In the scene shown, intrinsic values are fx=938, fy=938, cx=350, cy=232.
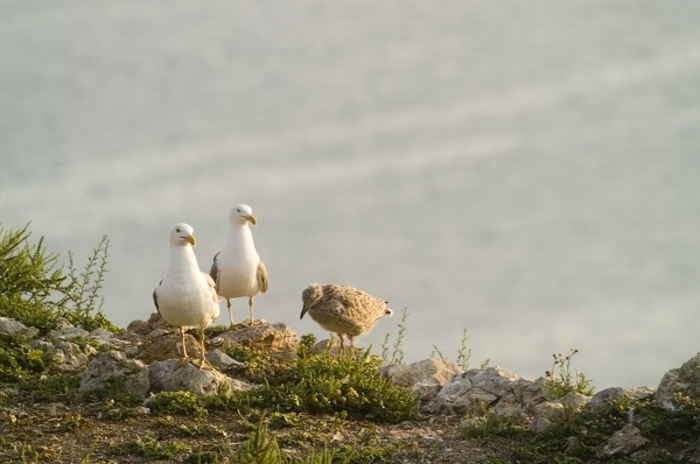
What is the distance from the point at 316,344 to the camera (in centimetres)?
1502

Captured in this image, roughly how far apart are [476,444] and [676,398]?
7.47 feet

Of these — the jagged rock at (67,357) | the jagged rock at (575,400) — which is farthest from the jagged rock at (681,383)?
the jagged rock at (67,357)

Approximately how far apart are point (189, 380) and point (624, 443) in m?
5.43

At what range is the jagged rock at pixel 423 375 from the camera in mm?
13070

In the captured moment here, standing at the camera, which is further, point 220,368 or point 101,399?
point 220,368

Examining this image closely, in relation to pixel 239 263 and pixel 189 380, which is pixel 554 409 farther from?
pixel 239 263

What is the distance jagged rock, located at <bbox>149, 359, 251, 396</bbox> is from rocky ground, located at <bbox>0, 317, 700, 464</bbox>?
14 mm

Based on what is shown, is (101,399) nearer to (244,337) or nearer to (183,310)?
(183,310)

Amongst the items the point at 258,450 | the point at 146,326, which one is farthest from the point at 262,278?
the point at 258,450

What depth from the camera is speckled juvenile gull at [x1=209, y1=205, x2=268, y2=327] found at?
→ 15508mm

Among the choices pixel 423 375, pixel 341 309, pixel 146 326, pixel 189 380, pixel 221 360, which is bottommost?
pixel 189 380

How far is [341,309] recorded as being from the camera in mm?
14375

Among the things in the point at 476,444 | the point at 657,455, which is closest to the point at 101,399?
the point at 476,444

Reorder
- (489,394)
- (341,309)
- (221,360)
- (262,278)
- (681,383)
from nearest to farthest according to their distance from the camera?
(681,383)
(489,394)
(221,360)
(341,309)
(262,278)
